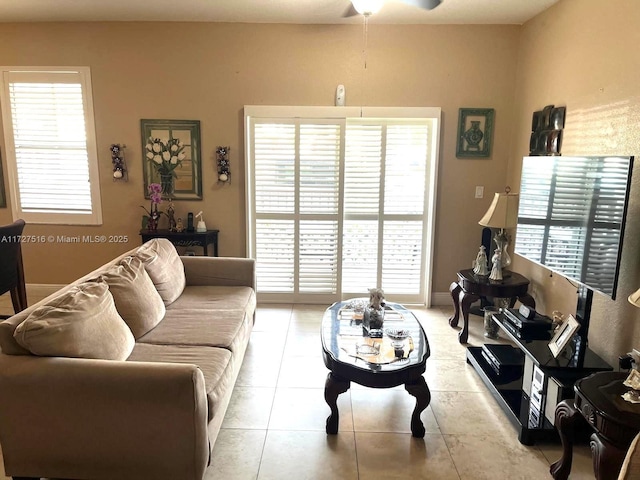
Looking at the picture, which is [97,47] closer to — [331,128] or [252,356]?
[331,128]

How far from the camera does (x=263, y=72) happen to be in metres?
4.04

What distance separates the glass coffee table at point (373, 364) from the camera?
2164mm

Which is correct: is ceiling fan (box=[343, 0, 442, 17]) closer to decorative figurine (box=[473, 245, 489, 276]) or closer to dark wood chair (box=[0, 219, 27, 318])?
decorative figurine (box=[473, 245, 489, 276])

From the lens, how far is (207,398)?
193 centimetres

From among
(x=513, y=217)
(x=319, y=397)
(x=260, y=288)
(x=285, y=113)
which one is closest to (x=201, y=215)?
(x=260, y=288)

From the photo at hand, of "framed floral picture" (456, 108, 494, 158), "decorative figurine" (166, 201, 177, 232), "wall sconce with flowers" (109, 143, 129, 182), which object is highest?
"framed floral picture" (456, 108, 494, 158)

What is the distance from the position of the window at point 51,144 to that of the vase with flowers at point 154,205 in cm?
59

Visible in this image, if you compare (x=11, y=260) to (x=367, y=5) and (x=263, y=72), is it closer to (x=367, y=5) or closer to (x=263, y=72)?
(x=263, y=72)

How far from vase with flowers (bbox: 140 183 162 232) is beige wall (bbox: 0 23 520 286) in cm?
38

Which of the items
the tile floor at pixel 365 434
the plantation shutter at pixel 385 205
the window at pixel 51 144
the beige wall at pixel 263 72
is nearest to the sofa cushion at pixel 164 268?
the tile floor at pixel 365 434

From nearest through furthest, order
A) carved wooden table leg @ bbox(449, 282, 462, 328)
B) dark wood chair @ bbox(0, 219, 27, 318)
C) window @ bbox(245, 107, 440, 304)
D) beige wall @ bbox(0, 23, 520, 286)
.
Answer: dark wood chair @ bbox(0, 219, 27, 318) < carved wooden table leg @ bbox(449, 282, 462, 328) < beige wall @ bbox(0, 23, 520, 286) < window @ bbox(245, 107, 440, 304)

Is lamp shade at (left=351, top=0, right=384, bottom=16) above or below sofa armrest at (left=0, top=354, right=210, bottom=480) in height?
above

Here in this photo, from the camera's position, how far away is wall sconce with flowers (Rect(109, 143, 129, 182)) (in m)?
4.13

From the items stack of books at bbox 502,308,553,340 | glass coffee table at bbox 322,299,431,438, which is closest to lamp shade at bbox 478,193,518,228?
stack of books at bbox 502,308,553,340
